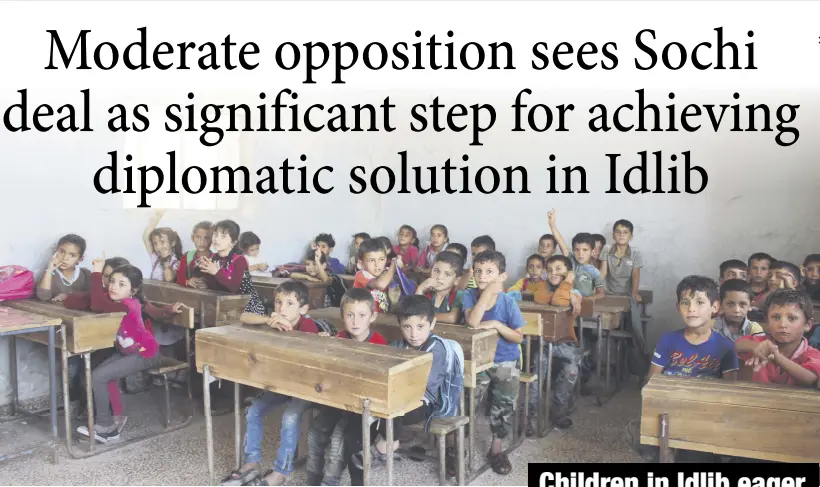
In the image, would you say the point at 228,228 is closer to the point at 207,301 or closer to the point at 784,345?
the point at 207,301

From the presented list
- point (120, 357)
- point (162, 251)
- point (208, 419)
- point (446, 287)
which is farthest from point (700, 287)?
point (162, 251)

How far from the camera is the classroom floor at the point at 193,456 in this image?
294 centimetres

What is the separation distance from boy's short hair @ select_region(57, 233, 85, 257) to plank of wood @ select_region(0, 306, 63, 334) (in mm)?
674

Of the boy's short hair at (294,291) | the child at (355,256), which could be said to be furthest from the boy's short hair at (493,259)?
the child at (355,256)

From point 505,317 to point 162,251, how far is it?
264cm

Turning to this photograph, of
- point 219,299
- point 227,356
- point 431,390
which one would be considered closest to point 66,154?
point 219,299

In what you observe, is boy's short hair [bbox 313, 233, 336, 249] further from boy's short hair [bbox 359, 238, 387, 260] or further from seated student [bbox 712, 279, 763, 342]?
seated student [bbox 712, 279, 763, 342]

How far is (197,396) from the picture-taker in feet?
13.4

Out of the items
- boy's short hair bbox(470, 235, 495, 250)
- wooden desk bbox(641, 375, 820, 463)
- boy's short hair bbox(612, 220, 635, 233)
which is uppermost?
boy's short hair bbox(612, 220, 635, 233)

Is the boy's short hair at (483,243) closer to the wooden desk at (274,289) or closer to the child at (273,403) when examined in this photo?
the wooden desk at (274,289)

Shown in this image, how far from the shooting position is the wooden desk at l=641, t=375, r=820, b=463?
1.94 m

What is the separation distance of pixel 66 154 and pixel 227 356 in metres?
2.28

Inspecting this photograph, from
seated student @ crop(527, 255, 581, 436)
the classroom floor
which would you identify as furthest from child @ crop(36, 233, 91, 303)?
seated student @ crop(527, 255, 581, 436)

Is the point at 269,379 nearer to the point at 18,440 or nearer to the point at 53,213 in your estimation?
the point at 18,440
